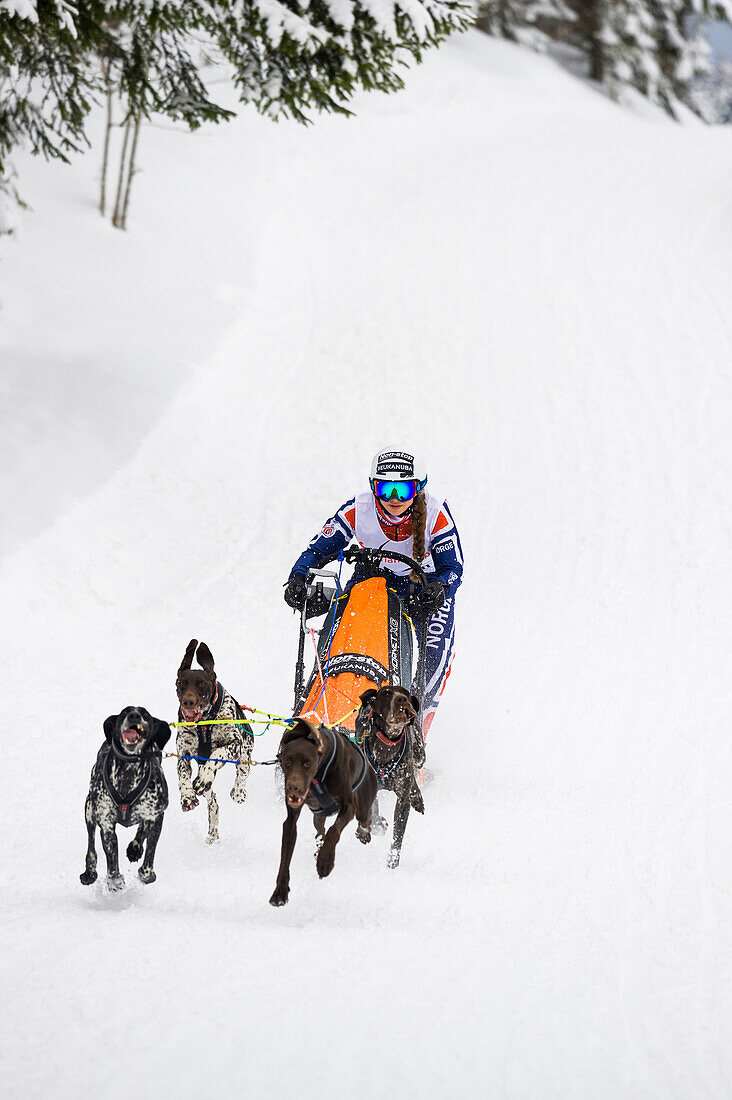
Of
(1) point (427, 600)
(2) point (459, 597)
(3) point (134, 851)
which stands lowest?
(3) point (134, 851)

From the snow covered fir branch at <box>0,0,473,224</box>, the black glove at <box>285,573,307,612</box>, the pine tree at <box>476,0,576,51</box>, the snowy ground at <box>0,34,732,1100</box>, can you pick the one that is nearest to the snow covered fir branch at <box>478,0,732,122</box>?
the pine tree at <box>476,0,576,51</box>

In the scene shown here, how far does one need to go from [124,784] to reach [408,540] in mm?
3139

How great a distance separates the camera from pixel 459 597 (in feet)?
32.1

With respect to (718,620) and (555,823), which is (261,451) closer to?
(718,620)

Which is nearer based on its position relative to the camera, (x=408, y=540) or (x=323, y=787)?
(x=323, y=787)

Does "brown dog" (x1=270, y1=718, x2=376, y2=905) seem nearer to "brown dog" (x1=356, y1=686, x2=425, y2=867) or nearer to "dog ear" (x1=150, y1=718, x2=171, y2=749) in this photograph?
"brown dog" (x1=356, y1=686, x2=425, y2=867)

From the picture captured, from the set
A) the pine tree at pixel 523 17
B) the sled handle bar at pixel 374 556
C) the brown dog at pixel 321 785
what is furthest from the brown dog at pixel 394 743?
the pine tree at pixel 523 17

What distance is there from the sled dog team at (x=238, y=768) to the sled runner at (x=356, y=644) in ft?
2.25

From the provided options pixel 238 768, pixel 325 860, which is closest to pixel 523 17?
pixel 238 768

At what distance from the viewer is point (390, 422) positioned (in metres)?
13.3

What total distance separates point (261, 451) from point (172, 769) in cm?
632

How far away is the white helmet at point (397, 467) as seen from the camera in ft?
21.5

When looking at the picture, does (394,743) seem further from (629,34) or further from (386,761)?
(629,34)

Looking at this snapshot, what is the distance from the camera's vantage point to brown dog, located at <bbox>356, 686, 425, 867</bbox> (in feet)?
15.5
